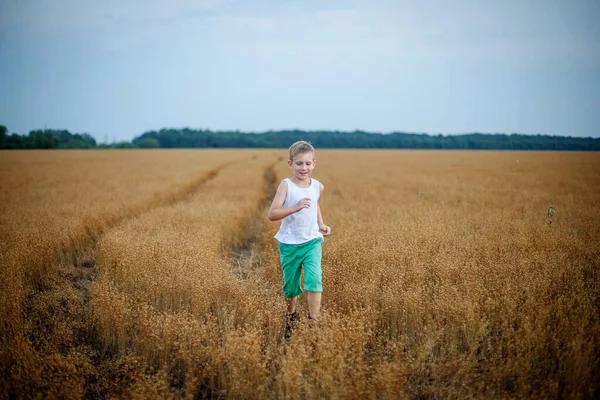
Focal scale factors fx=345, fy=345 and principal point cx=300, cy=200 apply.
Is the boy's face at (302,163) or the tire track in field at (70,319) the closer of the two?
the tire track in field at (70,319)

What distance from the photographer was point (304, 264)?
11.3 ft

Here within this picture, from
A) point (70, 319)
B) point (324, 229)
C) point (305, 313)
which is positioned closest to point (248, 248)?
point (305, 313)

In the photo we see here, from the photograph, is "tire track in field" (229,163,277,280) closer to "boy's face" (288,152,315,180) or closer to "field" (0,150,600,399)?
"field" (0,150,600,399)

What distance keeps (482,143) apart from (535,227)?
4312 inches

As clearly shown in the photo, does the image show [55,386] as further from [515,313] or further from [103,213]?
[103,213]

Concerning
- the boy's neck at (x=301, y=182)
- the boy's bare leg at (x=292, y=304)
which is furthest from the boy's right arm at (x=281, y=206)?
the boy's bare leg at (x=292, y=304)

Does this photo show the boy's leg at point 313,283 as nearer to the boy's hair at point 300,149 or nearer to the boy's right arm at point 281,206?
the boy's right arm at point 281,206

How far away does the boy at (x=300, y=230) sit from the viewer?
10.8 feet

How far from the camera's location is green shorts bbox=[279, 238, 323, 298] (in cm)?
330

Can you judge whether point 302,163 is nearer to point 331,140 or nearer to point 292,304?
point 292,304

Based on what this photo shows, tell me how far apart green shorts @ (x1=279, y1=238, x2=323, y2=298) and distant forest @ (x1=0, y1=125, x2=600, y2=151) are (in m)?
89.8

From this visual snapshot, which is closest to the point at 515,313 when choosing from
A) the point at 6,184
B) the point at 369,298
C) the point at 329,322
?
the point at 369,298

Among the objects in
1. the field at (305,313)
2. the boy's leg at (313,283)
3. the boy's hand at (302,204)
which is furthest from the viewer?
the boy's leg at (313,283)

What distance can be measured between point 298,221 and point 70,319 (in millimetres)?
2633
